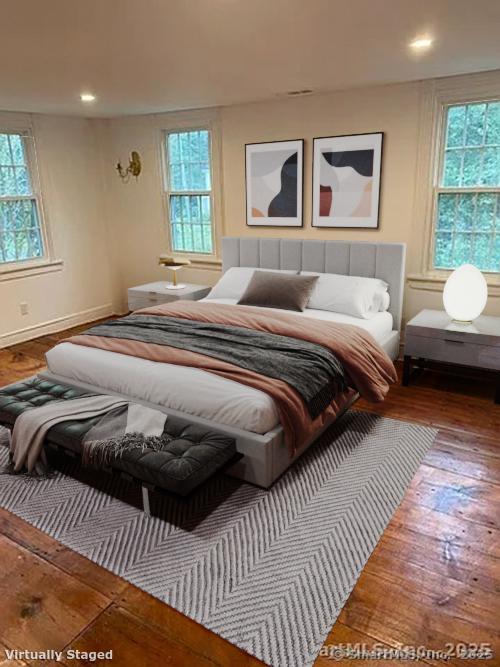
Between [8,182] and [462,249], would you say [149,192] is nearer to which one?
[8,182]

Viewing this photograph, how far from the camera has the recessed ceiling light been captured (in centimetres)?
275

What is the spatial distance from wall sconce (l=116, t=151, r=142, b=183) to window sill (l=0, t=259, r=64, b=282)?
4.22 feet

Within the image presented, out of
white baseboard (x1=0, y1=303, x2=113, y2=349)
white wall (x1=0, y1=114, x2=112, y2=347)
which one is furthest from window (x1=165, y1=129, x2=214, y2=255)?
white baseboard (x1=0, y1=303, x2=113, y2=349)

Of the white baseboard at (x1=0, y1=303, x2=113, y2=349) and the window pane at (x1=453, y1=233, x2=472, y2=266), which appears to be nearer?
the window pane at (x1=453, y1=233, x2=472, y2=266)

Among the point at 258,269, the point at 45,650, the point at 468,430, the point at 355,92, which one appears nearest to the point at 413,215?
the point at 355,92

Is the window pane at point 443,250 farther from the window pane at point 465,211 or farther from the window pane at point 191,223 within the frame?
the window pane at point 191,223

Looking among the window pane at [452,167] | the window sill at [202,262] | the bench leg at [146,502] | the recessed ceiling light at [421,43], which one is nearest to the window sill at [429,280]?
the window pane at [452,167]

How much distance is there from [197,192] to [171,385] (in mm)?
3222

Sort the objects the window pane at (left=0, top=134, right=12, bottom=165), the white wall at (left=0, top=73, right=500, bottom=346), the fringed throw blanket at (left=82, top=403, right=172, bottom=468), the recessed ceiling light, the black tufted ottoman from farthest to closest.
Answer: the window pane at (left=0, top=134, right=12, bottom=165) < the white wall at (left=0, top=73, right=500, bottom=346) < the recessed ceiling light < the fringed throw blanket at (left=82, top=403, right=172, bottom=468) < the black tufted ottoman

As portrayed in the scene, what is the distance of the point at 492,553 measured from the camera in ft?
7.14

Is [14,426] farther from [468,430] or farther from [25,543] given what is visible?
[468,430]

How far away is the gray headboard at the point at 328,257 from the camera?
4.28 meters

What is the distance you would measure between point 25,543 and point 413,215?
12.4 ft

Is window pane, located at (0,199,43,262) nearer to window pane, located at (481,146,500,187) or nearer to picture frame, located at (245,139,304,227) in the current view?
picture frame, located at (245,139,304,227)
